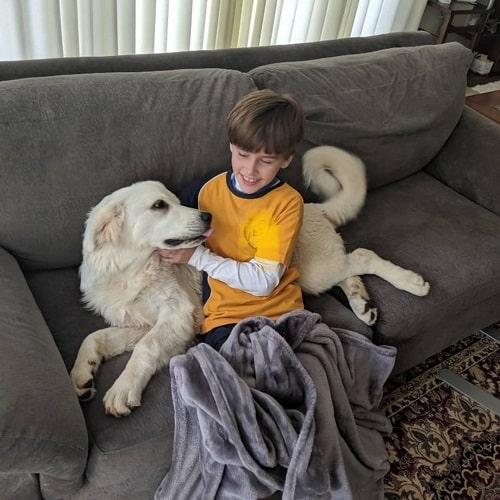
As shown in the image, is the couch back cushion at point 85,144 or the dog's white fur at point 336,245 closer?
the couch back cushion at point 85,144

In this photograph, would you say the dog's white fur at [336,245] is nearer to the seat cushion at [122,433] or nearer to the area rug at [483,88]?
the seat cushion at [122,433]

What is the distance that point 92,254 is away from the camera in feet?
4.79

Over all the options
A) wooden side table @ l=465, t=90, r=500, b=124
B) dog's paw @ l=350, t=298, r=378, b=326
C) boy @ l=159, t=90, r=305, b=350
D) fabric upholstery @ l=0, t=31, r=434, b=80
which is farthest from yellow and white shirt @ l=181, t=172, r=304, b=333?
wooden side table @ l=465, t=90, r=500, b=124

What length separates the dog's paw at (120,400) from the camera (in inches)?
48.1

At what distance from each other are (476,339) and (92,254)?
5.69 ft

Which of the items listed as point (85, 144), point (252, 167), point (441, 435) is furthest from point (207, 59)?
point (441, 435)

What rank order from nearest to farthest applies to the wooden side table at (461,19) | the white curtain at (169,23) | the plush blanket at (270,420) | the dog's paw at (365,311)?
the plush blanket at (270,420) → the dog's paw at (365,311) → the white curtain at (169,23) → the wooden side table at (461,19)

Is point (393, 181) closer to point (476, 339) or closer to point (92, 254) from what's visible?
point (476, 339)

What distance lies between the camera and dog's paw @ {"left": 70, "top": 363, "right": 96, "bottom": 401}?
1.25m

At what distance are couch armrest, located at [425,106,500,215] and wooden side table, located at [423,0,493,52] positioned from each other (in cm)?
151

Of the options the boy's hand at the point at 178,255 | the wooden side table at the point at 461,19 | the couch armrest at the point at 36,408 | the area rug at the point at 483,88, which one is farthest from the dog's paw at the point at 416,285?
the area rug at the point at 483,88

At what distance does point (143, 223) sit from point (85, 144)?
0.98ft

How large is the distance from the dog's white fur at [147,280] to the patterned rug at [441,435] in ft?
1.59

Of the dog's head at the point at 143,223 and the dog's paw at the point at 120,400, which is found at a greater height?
the dog's head at the point at 143,223
